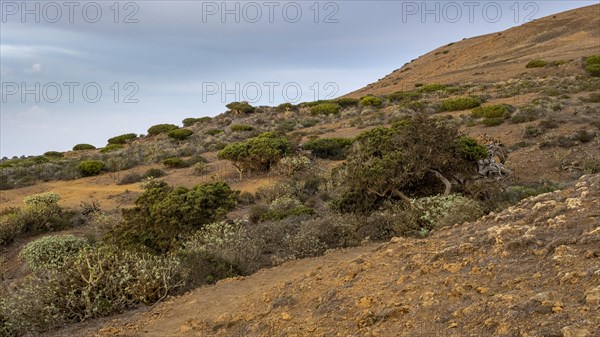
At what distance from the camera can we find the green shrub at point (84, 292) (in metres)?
5.79

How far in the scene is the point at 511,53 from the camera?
4894cm

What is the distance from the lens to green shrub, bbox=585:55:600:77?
1224 inches

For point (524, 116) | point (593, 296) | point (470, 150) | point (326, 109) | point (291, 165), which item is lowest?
point (593, 296)

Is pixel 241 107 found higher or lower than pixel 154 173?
higher

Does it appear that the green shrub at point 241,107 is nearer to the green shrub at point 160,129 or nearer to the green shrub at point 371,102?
the green shrub at point 160,129

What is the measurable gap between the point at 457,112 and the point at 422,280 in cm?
2183

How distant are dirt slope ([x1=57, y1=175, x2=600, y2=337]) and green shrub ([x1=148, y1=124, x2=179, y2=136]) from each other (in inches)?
1303

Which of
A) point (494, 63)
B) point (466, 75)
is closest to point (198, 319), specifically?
point (466, 75)

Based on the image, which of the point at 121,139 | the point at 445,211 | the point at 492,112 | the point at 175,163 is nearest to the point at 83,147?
the point at 121,139

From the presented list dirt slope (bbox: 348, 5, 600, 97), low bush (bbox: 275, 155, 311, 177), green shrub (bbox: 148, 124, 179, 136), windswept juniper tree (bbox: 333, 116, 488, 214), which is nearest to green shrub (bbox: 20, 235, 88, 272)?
windswept juniper tree (bbox: 333, 116, 488, 214)

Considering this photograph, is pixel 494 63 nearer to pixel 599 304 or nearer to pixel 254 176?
pixel 254 176

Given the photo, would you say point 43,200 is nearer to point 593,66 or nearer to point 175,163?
point 175,163

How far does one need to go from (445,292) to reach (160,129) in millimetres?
36564

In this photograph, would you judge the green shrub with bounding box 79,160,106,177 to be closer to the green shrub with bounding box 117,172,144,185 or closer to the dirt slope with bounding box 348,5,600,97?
the green shrub with bounding box 117,172,144,185
